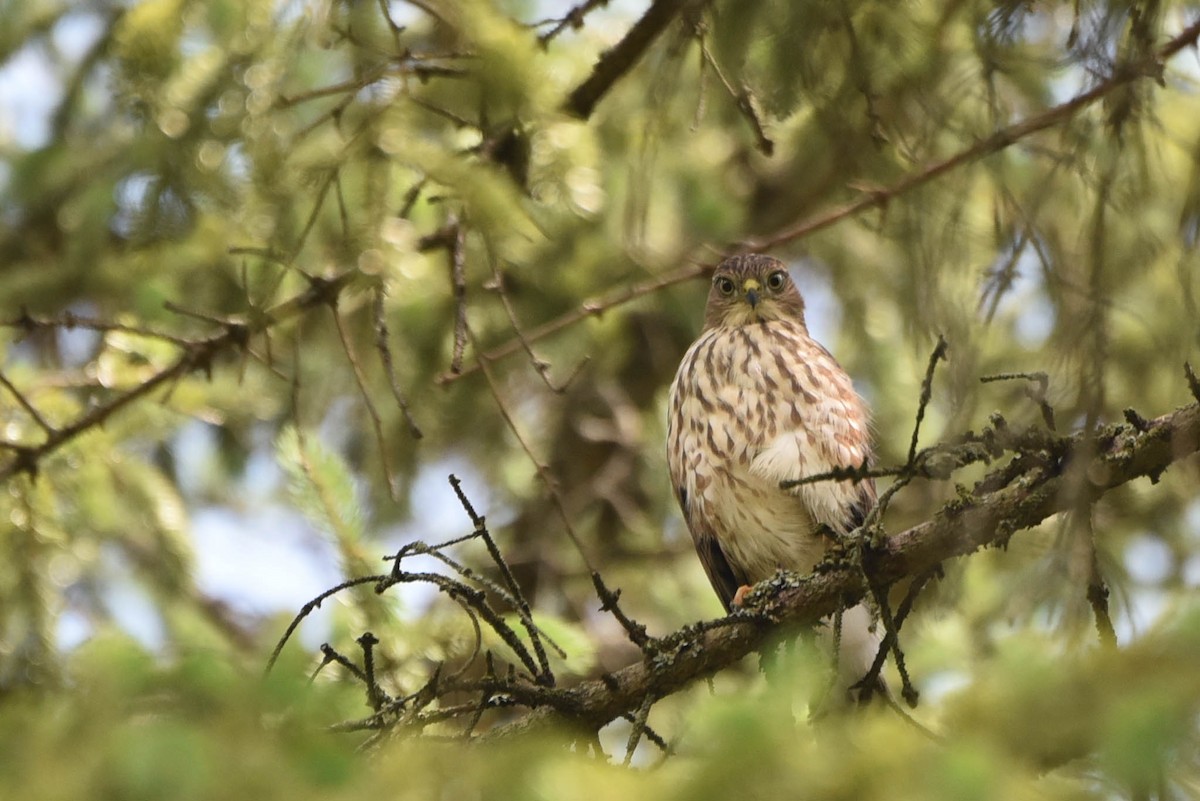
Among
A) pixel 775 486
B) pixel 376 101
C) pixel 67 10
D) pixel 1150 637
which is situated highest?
pixel 67 10

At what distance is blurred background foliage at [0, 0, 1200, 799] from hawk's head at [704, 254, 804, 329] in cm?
38

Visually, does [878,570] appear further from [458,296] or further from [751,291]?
[751,291]

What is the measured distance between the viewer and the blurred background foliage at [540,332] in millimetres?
1537

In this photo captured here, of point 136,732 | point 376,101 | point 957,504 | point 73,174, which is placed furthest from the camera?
point 73,174

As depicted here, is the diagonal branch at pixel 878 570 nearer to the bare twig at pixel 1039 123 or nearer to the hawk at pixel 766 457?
the bare twig at pixel 1039 123

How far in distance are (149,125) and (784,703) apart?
9.05 ft

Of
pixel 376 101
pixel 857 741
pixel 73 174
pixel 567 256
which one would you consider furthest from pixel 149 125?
pixel 857 741

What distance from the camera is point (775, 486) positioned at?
4.09 m

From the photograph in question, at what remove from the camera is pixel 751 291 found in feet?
15.9

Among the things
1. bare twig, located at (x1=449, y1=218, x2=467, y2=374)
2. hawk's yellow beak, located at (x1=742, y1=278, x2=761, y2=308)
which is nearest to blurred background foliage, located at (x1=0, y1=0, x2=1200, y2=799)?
bare twig, located at (x1=449, y1=218, x2=467, y2=374)

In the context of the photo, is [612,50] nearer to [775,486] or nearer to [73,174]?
[775,486]

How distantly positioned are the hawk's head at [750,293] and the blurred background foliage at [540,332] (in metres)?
0.38

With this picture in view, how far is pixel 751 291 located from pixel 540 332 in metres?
1.26

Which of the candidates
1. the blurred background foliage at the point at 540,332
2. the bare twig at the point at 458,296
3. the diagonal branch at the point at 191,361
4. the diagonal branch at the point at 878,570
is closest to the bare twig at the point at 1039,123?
the blurred background foliage at the point at 540,332
